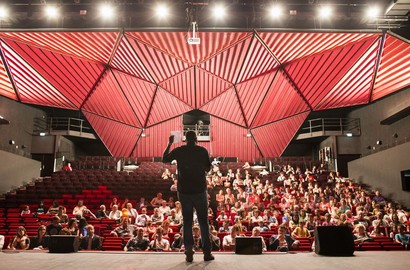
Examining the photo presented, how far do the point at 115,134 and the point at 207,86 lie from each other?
6476 mm

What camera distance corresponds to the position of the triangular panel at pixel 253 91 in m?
17.7

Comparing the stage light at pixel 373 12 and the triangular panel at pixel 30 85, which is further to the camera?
the triangular panel at pixel 30 85

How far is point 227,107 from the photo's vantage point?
21016 mm

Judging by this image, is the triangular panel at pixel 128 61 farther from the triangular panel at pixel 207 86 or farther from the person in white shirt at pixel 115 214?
the person in white shirt at pixel 115 214

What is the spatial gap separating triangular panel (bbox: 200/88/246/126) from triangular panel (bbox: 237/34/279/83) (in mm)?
2092

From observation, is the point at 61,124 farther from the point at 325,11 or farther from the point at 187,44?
the point at 325,11

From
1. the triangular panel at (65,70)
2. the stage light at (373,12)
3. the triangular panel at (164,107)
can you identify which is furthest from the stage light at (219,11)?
the triangular panel at (164,107)

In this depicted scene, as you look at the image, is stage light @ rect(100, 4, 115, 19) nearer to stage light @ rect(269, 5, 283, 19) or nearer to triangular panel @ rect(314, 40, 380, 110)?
stage light @ rect(269, 5, 283, 19)

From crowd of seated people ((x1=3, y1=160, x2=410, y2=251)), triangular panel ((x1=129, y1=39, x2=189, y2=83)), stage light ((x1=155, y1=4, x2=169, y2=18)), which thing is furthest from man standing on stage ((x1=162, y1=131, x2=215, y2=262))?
triangular panel ((x1=129, y1=39, x2=189, y2=83))

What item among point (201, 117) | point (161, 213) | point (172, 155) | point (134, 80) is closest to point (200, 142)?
point (201, 117)

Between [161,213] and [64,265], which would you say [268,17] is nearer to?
[161,213]

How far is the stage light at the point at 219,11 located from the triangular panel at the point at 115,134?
1046 cm

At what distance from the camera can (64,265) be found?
114 inches

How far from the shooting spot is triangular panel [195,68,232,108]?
1809 centimetres
